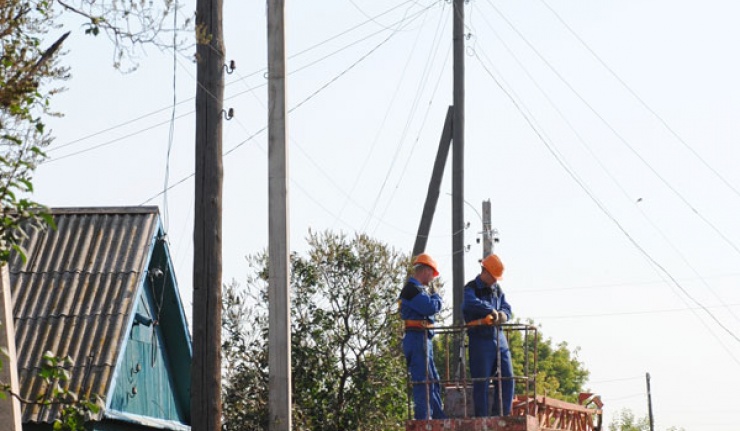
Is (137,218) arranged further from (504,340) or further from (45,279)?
(504,340)

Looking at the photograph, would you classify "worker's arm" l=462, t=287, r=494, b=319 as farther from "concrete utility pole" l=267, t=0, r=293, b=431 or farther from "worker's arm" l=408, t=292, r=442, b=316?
"concrete utility pole" l=267, t=0, r=293, b=431

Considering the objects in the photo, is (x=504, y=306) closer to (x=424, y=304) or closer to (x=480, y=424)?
(x=424, y=304)

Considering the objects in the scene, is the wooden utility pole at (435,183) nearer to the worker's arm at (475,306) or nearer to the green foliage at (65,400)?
the worker's arm at (475,306)

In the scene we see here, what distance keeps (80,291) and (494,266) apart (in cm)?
647

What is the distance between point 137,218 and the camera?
19328mm

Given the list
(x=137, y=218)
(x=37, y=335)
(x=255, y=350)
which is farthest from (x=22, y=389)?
(x=255, y=350)

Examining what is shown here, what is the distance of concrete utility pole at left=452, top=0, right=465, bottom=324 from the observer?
2550 cm

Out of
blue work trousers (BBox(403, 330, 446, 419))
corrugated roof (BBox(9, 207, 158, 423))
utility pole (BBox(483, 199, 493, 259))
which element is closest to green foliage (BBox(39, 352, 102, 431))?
blue work trousers (BBox(403, 330, 446, 419))

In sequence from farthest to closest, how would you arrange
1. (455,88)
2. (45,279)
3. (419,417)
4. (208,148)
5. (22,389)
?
(455,88)
(45,279)
(22,389)
(208,148)
(419,417)

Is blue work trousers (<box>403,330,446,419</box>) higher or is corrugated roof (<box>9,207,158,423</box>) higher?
corrugated roof (<box>9,207,158,423</box>)

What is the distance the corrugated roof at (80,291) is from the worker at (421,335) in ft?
14.3

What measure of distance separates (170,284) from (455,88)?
26.7ft

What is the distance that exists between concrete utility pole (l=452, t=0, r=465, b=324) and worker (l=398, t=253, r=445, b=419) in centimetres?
1083

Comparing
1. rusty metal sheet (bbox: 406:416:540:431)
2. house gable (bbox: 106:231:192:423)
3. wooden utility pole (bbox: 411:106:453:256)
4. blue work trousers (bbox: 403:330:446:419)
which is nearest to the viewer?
rusty metal sheet (bbox: 406:416:540:431)
